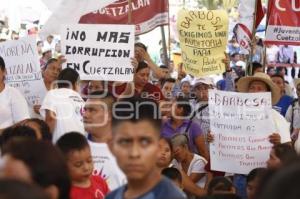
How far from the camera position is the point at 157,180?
3.34 m

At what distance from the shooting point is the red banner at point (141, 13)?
10273mm

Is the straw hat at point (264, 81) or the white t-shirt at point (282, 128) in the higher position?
the straw hat at point (264, 81)

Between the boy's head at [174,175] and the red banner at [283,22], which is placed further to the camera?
the red banner at [283,22]

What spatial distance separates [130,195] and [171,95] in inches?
269

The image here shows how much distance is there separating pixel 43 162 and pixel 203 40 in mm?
7623

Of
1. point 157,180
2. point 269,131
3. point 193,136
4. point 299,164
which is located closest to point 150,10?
point 193,136

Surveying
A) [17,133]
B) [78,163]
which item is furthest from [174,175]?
[17,133]

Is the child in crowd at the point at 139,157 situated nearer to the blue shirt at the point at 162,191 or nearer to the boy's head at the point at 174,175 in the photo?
the blue shirt at the point at 162,191

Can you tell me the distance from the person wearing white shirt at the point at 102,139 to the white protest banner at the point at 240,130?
4.54ft

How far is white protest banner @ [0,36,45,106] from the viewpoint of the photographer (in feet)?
26.3

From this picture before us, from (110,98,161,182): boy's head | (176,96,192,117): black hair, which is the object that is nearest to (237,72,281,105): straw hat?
(176,96,192,117): black hair

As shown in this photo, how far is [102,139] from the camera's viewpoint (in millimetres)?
5250

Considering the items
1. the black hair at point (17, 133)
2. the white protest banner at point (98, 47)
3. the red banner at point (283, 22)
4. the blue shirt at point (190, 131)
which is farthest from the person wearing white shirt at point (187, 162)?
the red banner at point (283, 22)

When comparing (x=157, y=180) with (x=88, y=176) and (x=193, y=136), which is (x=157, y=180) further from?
A: (x=193, y=136)
